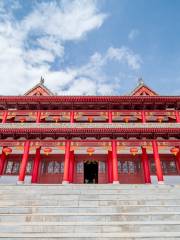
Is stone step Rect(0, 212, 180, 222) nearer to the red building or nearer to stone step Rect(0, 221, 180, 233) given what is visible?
stone step Rect(0, 221, 180, 233)

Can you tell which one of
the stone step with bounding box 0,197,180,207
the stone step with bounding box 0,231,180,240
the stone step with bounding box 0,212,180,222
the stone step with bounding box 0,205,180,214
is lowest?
the stone step with bounding box 0,231,180,240

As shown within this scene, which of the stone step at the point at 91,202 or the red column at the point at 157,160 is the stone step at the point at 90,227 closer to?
the stone step at the point at 91,202

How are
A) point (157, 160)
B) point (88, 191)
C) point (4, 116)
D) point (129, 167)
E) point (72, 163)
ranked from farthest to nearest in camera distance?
point (4, 116) → point (129, 167) → point (72, 163) → point (157, 160) → point (88, 191)

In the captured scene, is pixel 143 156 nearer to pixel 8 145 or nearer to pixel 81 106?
pixel 81 106

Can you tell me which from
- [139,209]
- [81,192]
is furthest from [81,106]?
[139,209]

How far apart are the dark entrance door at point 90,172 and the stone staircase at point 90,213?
6275 mm

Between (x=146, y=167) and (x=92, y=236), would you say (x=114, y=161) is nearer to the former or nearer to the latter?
(x=146, y=167)

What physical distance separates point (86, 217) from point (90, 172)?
10.1 meters

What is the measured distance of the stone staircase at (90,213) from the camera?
19.9 feet

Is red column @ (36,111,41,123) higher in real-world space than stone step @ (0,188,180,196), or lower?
higher

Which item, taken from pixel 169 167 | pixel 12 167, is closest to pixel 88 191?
pixel 12 167

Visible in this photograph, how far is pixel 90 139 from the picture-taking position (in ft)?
46.6

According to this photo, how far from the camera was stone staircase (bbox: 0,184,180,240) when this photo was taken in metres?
6.07

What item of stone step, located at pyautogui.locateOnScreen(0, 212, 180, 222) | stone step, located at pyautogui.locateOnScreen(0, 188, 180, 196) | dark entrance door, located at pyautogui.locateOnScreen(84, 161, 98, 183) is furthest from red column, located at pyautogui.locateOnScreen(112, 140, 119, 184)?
stone step, located at pyautogui.locateOnScreen(0, 212, 180, 222)
